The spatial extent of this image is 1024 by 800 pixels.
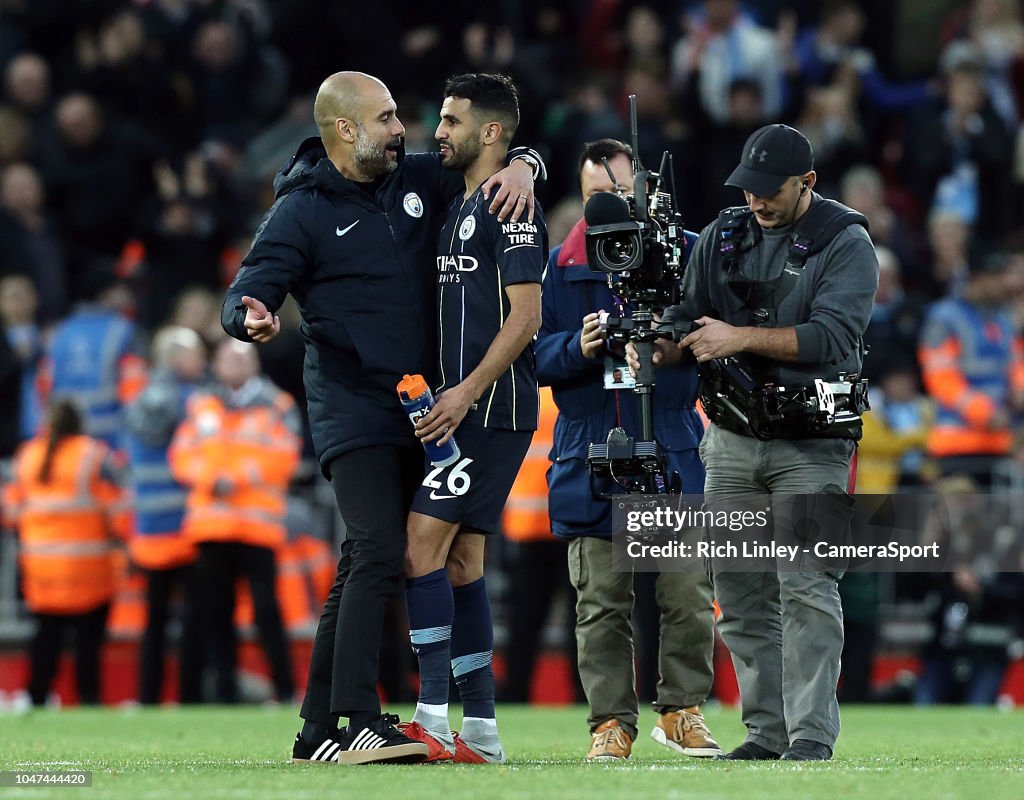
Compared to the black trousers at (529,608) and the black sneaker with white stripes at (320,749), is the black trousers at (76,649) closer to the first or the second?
the black trousers at (529,608)

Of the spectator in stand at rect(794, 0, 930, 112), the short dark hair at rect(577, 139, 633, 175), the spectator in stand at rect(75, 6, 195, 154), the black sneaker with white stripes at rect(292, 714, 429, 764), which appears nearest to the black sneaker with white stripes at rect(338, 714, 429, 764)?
the black sneaker with white stripes at rect(292, 714, 429, 764)

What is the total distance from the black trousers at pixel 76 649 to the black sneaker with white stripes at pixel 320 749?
20.4 ft

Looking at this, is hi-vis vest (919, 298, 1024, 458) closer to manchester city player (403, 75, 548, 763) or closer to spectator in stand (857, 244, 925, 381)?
spectator in stand (857, 244, 925, 381)

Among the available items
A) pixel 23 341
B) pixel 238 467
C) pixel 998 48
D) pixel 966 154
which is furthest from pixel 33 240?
pixel 998 48

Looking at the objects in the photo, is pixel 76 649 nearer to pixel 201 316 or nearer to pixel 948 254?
pixel 201 316

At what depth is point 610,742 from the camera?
307 inches

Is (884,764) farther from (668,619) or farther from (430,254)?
(430,254)

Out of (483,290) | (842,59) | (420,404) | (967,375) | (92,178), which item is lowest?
(420,404)

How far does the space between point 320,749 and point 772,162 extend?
2667 mm

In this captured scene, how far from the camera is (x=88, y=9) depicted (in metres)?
17.4

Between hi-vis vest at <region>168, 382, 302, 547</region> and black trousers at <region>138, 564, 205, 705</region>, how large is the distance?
403 mm

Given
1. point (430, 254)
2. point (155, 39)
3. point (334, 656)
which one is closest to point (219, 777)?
point (334, 656)

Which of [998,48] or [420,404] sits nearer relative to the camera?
[420,404]

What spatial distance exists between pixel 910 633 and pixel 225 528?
15.2ft
